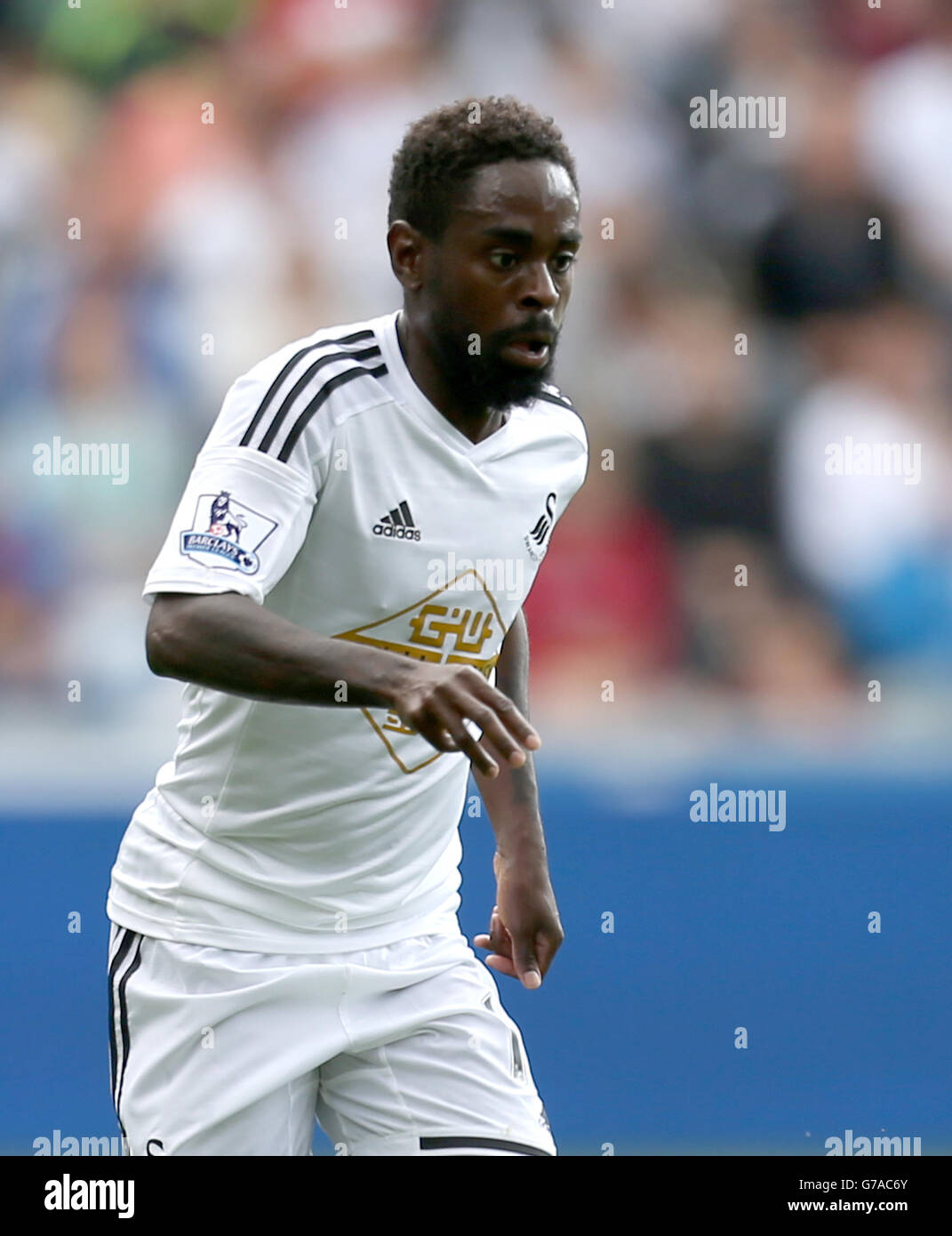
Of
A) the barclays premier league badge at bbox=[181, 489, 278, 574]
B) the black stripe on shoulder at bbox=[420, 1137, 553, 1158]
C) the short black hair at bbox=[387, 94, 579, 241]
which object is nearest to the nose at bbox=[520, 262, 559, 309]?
the short black hair at bbox=[387, 94, 579, 241]

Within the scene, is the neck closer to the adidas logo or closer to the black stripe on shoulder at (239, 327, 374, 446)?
the black stripe on shoulder at (239, 327, 374, 446)

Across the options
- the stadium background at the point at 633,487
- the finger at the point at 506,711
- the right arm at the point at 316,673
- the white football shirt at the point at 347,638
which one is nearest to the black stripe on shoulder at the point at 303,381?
the white football shirt at the point at 347,638

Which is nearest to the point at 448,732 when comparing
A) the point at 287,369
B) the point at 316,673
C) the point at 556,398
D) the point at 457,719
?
the point at 457,719

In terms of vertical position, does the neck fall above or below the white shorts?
above

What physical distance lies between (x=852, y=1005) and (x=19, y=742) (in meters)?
2.02

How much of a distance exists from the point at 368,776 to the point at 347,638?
0.20 metres

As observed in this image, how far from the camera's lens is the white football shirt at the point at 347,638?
226 cm

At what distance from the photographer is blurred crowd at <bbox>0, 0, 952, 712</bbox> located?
4.22 m

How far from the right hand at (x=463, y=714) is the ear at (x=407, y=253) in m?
0.82

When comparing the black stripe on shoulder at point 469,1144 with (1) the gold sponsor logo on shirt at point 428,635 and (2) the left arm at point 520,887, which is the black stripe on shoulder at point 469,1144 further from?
(1) the gold sponsor logo on shirt at point 428,635

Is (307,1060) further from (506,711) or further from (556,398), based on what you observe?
(556,398)

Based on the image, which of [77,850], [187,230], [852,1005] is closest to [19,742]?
[77,850]

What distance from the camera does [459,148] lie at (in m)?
2.38

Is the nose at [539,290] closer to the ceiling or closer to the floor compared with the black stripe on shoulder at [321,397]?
closer to the ceiling
